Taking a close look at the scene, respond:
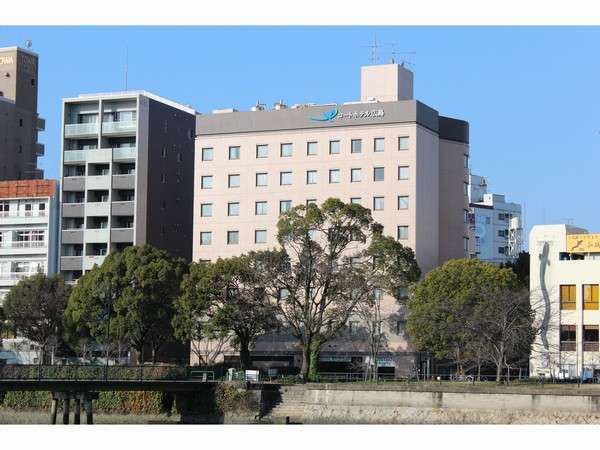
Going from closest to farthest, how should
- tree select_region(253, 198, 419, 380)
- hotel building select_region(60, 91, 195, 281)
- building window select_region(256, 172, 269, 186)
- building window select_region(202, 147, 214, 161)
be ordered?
1. tree select_region(253, 198, 419, 380)
2. building window select_region(256, 172, 269, 186)
3. building window select_region(202, 147, 214, 161)
4. hotel building select_region(60, 91, 195, 281)

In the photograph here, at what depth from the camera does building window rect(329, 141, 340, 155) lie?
99062mm

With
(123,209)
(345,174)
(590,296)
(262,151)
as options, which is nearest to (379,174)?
(345,174)

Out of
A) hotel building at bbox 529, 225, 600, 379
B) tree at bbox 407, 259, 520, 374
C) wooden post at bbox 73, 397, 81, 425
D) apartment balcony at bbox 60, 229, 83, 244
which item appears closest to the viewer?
wooden post at bbox 73, 397, 81, 425

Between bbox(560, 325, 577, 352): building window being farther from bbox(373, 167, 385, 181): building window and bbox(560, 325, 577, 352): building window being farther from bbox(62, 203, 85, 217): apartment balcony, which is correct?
bbox(62, 203, 85, 217): apartment balcony

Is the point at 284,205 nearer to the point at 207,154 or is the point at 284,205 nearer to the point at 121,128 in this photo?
the point at 207,154

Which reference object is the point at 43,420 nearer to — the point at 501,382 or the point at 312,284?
the point at 312,284

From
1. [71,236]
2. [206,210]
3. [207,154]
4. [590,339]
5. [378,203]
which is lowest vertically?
[590,339]

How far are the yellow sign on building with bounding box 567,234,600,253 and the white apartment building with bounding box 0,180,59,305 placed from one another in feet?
158

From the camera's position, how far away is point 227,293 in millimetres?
84312

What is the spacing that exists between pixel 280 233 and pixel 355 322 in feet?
42.9

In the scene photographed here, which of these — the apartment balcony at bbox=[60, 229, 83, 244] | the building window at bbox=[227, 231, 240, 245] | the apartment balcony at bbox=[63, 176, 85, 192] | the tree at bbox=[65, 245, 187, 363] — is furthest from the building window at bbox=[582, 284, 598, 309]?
the apartment balcony at bbox=[63, 176, 85, 192]

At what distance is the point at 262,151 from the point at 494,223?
246 ft

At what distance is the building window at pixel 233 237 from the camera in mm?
101312

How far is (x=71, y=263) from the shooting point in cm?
10675
